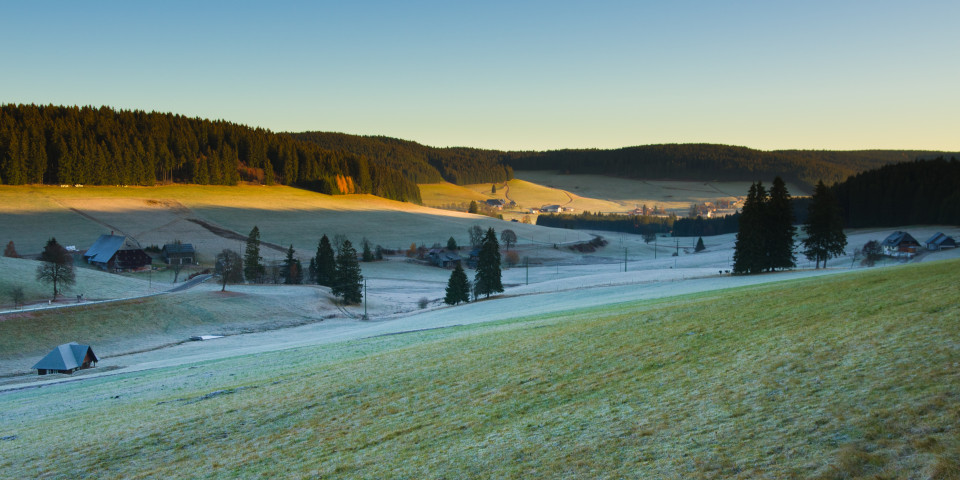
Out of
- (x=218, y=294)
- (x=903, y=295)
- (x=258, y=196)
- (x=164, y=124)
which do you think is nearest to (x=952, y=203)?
(x=903, y=295)

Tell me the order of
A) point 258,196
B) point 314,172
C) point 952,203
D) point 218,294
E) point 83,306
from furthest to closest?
point 314,172 → point 258,196 → point 952,203 → point 218,294 → point 83,306

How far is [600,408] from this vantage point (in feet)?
39.6

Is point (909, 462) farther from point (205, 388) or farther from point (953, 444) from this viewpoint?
point (205, 388)

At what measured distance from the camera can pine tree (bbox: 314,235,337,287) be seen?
255 feet

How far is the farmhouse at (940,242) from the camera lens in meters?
81.8

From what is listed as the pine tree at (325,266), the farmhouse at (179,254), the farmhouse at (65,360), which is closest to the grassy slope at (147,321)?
the farmhouse at (65,360)

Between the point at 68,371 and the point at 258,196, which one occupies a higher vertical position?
the point at 258,196

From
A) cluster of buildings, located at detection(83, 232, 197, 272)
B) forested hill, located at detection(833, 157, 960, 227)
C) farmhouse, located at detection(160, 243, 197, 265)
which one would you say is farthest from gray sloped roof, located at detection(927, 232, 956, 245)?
farmhouse, located at detection(160, 243, 197, 265)

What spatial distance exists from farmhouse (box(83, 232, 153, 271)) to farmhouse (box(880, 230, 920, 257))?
335 feet

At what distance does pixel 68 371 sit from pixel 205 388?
2061 cm

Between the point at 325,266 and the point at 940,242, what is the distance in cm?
8248

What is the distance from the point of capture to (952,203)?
315 ft

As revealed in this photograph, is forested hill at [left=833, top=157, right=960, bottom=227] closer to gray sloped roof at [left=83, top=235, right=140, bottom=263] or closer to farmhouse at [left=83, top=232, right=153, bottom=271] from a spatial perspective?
farmhouse at [left=83, top=232, right=153, bottom=271]

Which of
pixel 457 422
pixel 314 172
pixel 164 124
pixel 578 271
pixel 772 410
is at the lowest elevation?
pixel 578 271
